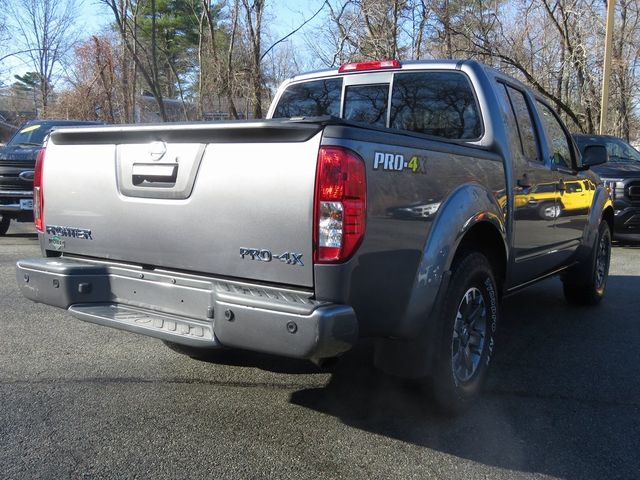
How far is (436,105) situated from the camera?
4602 millimetres

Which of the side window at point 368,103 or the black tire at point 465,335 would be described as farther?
the side window at point 368,103

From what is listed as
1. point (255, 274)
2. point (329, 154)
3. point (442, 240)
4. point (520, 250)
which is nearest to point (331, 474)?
point (255, 274)

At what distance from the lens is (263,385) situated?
418 centimetres

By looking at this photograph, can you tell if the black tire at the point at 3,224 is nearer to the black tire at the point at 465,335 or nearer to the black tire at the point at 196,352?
the black tire at the point at 196,352

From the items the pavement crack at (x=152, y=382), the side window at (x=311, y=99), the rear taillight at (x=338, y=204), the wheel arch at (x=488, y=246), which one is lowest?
the pavement crack at (x=152, y=382)

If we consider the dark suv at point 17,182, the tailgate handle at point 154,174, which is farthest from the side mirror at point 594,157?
the dark suv at point 17,182

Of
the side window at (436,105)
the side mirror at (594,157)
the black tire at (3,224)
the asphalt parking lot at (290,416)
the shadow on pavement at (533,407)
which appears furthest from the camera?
the black tire at (3,224)

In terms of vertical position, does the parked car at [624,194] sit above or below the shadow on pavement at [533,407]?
above

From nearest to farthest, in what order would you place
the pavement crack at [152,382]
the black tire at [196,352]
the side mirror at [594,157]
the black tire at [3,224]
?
the pavement crack at [152,382] < the black tire at [196,352] < the side mirror at [594,157] < the black tire at [3,224]

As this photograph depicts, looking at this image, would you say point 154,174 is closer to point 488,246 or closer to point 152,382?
point 152,382

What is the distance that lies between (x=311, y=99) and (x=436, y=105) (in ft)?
3.89

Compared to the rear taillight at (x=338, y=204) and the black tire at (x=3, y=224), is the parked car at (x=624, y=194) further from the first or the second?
the black tire at (x=3, y=224)

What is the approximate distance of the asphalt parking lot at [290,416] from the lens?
3133 millimetres

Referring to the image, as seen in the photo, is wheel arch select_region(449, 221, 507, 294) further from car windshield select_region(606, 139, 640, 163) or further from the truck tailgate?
car windshield select_region(606, 139, 640, 163)
